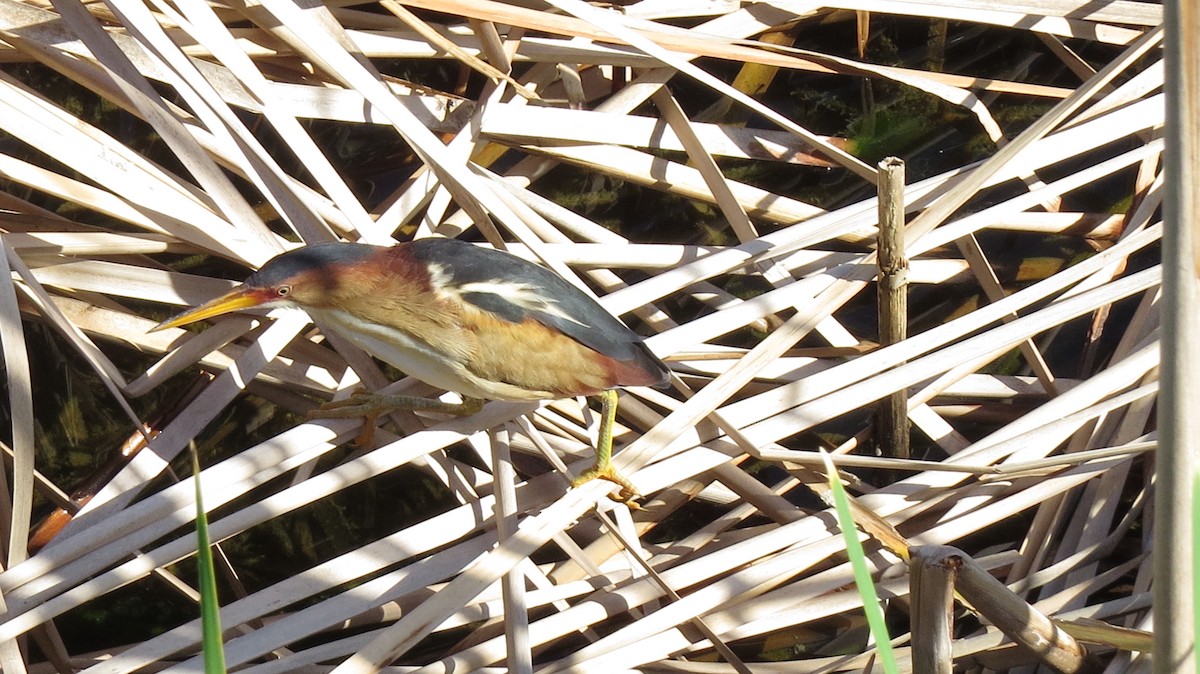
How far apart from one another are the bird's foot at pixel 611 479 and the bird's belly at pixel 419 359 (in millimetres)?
149

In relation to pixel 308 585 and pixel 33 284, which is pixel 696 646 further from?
pixel 33 284

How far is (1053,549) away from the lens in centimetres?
217

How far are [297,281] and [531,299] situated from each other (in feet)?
1.28

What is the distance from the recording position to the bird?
69.3 inches

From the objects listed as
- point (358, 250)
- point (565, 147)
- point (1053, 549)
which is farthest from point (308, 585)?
point (1053, 549)

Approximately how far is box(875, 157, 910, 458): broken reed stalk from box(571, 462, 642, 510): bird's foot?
0.61 m

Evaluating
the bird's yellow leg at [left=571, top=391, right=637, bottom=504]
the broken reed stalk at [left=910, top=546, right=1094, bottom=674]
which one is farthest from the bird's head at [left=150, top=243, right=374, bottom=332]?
the broken reed stalk at [left=910, top=546, right=1094, bottom=674]

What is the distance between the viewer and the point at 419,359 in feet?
5.94

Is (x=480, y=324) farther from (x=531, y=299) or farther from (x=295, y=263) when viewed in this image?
(x=295, y=263)

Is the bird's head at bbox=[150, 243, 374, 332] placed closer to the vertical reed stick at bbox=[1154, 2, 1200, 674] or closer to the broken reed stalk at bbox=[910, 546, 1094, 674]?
the broken reed stalk at bbox=[910, 546, 1094, 674]

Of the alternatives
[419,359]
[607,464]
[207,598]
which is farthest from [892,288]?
[207,598]

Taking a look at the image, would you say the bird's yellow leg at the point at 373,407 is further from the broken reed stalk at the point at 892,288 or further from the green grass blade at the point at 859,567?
the green grass blade at the point at 859,567

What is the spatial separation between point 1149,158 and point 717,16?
1.08 meters

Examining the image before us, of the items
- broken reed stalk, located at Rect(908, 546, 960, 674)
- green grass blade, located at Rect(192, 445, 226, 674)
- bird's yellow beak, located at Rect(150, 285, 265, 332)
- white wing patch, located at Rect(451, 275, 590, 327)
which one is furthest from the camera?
white wing patch, located at Rect(451, 275, 590, 327)
